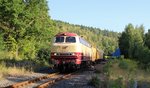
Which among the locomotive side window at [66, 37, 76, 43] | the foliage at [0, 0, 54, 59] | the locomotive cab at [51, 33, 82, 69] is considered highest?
the foliage at [0, 0, 54, 59]

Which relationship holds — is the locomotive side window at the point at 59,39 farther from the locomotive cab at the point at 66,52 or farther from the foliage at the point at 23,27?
the foliage at the point at 23,27

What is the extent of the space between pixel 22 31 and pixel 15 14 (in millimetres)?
2982

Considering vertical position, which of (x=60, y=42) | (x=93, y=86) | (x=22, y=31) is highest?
(x=22, y=31)

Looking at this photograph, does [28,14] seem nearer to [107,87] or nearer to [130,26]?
[130,26]

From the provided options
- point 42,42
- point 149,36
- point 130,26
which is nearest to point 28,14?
point 42,42

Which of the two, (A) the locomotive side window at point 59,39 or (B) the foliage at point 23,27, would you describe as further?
(B) the foliage at point 23,27

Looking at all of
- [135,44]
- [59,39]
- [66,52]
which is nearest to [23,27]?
[135,44]

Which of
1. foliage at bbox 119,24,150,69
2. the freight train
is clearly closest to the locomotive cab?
the freight train

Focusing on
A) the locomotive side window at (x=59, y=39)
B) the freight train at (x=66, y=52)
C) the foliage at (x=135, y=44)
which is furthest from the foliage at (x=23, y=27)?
the freight train at (x=66, y=52)

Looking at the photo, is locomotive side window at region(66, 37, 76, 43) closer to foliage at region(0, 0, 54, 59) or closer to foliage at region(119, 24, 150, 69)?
foliage at region(119, 24, 150, 69)

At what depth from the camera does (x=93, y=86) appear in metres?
18.9

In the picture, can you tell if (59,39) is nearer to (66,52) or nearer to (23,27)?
(66,52)

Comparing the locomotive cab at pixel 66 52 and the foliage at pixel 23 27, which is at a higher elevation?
the foliage at pixel 23 27

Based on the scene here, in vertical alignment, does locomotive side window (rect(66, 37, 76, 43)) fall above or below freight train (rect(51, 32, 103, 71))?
above
